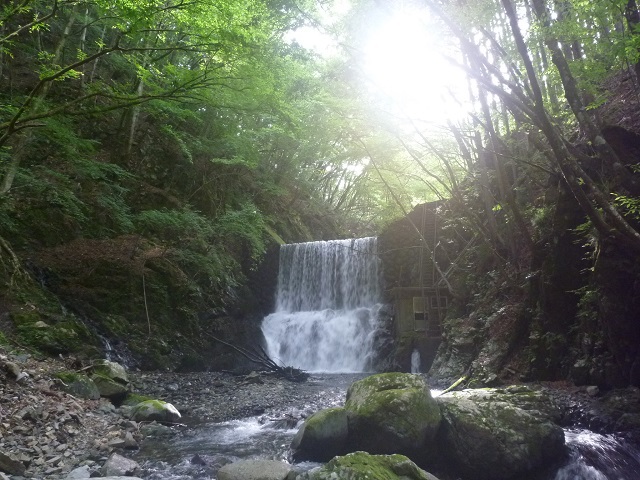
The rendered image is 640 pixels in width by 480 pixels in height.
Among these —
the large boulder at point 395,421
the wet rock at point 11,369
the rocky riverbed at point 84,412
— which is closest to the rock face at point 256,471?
the large boulder at point 395,421

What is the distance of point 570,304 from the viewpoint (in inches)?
309

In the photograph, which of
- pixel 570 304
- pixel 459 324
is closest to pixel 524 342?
pixel 570 304

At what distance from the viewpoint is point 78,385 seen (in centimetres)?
684

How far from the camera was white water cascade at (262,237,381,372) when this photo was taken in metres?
15.5

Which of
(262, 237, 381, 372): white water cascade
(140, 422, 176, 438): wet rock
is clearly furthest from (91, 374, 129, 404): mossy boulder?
(262, 237, 381, 372): white water cascade

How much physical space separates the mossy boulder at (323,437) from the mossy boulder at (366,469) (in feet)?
4.54

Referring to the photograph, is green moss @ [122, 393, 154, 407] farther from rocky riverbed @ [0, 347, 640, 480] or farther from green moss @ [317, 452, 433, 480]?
green moss @ [317, 452, 433, 480]

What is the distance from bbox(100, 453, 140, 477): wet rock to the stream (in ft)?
0.46

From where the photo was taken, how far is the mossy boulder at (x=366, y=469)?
3766 mm

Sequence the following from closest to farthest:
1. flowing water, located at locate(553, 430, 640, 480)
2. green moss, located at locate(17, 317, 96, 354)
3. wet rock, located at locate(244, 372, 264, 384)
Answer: flowing water, located at locate(553, 430, 640, 480), green moss, located at locate(17, 317, 96, 354), wet rock, located at locate(244, 372, 264, 384)

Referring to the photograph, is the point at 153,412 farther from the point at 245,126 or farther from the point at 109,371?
the point at 245,126

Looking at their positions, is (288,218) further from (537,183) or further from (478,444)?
(478,444)

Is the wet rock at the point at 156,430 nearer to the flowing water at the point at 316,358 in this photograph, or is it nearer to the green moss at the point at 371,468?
the flowing water at the point at 316,358

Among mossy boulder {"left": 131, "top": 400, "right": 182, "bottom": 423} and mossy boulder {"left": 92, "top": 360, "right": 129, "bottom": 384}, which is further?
mossy boulder {"left": 92, "top": 360, "right": 129, "bottom": 384}
